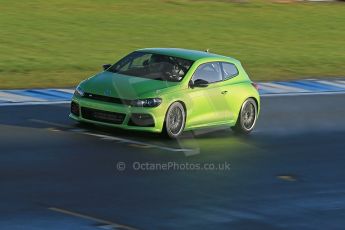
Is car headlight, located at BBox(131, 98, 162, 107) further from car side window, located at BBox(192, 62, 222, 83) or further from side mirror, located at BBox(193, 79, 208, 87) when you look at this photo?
car side window, located at BBox(192, 62, 222, 83)

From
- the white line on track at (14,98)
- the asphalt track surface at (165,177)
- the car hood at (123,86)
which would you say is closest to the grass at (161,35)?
the white line on track at (14,98)

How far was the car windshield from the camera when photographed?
17.3 m

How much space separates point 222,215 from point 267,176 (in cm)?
268

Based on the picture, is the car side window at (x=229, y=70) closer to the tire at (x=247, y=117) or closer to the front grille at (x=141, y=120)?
the tire at (x=247, y=117)

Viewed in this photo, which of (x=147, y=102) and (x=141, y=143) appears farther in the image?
(x=147, y=102)

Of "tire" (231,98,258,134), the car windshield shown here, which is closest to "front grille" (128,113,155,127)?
the car windshield

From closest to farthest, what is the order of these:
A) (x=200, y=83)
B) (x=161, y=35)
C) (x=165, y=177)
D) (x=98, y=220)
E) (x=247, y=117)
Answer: (x=98, y=220)
(x=165, y=177)
(x=200, y=83)
(x=247, y=117)
(x=161, y=35)

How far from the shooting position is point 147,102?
1644 cm

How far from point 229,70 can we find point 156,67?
65.7 inches

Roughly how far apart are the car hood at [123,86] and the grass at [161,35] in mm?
5832

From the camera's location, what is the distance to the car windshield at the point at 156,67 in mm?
17281

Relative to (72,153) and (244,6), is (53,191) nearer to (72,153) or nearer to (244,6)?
(72,153)

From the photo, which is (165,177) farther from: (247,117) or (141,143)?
(247,117)

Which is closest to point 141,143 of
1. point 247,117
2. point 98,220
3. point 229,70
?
point 247,117
